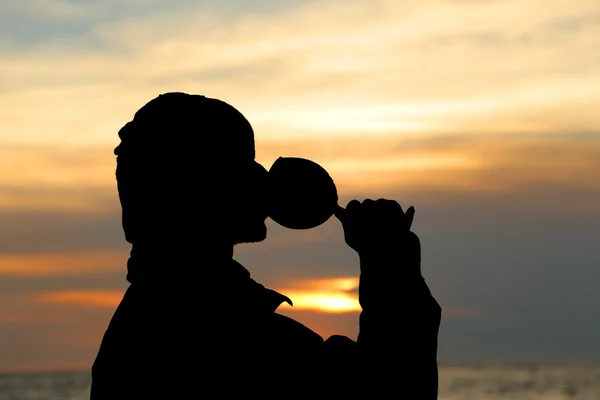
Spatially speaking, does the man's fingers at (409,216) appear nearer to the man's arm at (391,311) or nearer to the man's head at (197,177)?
the man's arm at (391,311)

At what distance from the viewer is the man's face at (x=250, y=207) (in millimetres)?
6121

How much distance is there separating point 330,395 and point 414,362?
45 centimetres

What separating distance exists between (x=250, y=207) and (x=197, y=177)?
283 millimetres

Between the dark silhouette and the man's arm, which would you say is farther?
the man's arm

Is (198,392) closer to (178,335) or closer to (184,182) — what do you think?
(178,335)

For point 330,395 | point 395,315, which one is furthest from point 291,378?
point 395,315

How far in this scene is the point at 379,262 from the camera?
6363mm

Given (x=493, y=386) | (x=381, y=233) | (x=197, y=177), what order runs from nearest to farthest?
(x=197, y=177)
(x=381, y=233)
(x=493, y=386)

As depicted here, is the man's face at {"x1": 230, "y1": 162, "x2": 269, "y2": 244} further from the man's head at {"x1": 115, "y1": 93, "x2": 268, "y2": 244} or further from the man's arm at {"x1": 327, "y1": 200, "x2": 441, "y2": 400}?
the man's arm at {"x1": 327, "y1": 200, "x2": 441, "y2": 400}

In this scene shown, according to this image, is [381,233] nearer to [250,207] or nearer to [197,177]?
[250,207]

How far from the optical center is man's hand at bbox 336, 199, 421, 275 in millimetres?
6383

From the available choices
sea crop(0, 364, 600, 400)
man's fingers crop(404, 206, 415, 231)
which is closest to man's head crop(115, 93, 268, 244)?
man's fingers crop(404, 206, 415, 231)

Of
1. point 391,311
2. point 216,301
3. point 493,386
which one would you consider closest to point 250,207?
point 216,301

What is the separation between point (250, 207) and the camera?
20.2 feet
